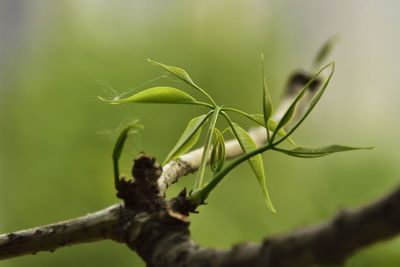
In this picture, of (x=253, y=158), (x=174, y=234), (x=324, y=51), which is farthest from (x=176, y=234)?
(x=324, y=51)

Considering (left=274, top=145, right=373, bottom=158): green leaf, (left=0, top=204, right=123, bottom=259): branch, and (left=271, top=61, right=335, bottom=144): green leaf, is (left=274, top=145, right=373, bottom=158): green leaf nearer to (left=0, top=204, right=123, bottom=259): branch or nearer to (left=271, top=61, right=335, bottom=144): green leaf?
(left=271, top=61, right=335, bottom=144): green leaf

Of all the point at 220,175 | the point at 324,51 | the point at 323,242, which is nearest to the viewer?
the point at 323,242

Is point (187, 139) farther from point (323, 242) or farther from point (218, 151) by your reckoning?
point (323, 242)

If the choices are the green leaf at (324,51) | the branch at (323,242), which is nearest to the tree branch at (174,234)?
the branch at (323,242)

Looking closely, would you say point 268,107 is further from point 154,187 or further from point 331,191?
point 331,191

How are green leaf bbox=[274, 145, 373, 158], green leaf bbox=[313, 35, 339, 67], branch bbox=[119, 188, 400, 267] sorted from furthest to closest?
green leaf bbox=[313, 35, 339, 67], green leaf bbox=[274, 145, 373, 158], branch bbox=[119, 188, 400, 267]

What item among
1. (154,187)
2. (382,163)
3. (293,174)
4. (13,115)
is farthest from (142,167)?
(13,115)

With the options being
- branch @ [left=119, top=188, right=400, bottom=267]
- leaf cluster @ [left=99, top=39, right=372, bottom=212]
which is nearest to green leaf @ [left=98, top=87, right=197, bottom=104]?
leaf cluster @ [left=99, top=39, right=372, bottom=212]

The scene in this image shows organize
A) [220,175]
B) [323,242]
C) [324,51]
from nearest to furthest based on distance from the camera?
[323,242] < [220,175] < [324,51]

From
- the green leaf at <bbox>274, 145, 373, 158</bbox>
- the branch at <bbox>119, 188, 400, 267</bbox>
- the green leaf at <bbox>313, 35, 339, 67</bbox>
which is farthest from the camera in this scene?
the green leaf at <bbox>313, 35, 339, 67</bbox>
